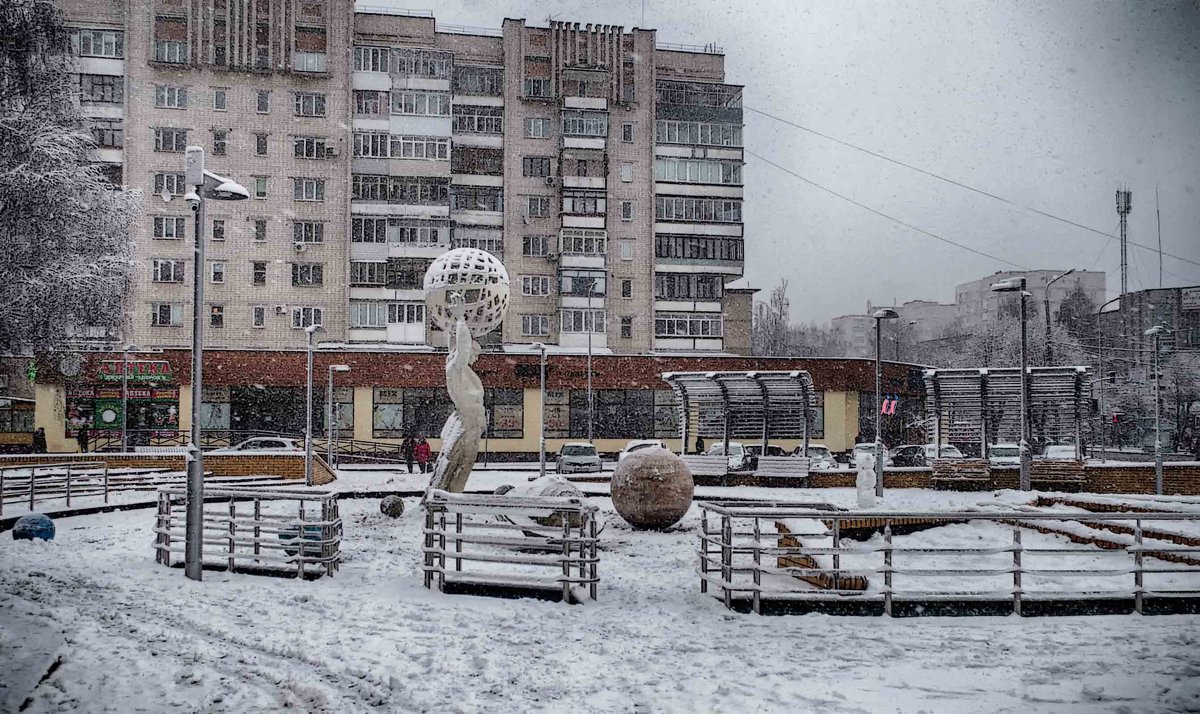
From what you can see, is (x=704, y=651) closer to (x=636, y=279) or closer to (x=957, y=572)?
(x=957, y=572)

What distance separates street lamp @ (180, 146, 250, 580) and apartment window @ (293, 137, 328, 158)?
3788cm

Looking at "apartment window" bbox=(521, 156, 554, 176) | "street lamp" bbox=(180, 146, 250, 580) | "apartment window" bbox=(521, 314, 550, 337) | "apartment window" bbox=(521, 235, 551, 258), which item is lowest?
"street lamp" bbox=(180, 146, 250, 580)

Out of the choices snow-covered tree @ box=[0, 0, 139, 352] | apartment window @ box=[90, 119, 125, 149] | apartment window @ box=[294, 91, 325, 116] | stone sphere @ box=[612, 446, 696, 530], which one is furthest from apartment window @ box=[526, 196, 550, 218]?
stone sphere @ box=[612, 446, 696, 530]

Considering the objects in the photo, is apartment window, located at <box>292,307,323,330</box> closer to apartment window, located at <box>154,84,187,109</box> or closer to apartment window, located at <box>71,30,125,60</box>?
apartment window, located at <box>154,84,187,109</box>

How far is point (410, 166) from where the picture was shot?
49.4 meters

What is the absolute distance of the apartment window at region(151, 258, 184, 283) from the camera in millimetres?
47125

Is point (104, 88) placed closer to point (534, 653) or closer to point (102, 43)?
point (102, 43)

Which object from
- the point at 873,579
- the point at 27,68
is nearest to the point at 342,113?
the point at 27,68

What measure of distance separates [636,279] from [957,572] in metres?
44.3

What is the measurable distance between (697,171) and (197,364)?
44539mm

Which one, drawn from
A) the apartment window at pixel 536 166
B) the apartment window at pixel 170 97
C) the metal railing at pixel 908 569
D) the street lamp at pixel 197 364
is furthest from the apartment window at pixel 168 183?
the metal railing at pixel 908 569

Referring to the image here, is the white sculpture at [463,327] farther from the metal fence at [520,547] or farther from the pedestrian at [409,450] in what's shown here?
the pedestrian at [409,450]

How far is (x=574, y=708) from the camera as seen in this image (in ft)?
22.8

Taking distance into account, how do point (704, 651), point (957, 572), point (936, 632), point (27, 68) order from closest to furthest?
point (704, 651), point (936, 632), point (957, 572), point (27, 68)
